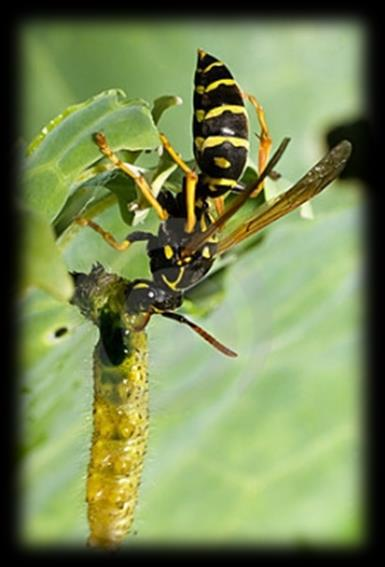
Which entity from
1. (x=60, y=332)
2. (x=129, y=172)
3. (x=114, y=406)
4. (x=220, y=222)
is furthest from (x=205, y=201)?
(x=114, y=406)

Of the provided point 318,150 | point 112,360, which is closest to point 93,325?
point 112,360

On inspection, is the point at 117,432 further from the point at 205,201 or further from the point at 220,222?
the point at 205,201

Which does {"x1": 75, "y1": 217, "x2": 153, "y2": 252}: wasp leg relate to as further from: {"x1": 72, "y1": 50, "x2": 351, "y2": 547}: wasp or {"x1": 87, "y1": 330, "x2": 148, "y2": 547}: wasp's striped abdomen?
{"x1": 87, "y1": 330, "x2": 148, "y2": 547}: wasp's striped abdomen

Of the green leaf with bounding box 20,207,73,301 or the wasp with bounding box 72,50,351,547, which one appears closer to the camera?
the green leaf with bounding box 20,207,73,301

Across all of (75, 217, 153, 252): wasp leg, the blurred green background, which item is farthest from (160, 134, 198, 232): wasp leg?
the blurred green background

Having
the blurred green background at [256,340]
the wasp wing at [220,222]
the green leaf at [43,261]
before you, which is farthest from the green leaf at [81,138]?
the blurred green background at [256,340]

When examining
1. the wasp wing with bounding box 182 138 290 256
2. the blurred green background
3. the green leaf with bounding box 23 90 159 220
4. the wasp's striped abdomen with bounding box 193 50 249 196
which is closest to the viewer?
the green leaf with bounding box 23 90 159 220

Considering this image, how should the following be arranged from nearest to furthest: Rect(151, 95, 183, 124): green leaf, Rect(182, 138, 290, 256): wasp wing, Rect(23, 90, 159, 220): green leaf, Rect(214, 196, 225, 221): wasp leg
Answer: Rect(23, 90, 159, 220): green leaf, Rect(151, 95, 183, 124): green leaf, Rect(182, 138, 290, 256): wasp wing, Rect(214, 196, 225, 221): wasp leg
